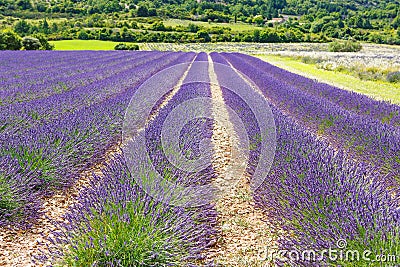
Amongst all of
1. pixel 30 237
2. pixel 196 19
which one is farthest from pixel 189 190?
pixel 196 19

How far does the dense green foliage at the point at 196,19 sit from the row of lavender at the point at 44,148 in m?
36.2

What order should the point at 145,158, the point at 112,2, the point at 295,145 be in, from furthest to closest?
the point at 112,2 → the point at 295,145 → the point at 145,158

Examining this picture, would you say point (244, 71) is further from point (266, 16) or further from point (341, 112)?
point (266, 16)

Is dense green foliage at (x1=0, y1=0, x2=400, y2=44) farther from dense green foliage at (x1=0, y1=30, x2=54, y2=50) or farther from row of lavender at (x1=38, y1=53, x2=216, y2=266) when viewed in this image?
row of lavender at (x1=38, y1=53, x2=216, y2=266)

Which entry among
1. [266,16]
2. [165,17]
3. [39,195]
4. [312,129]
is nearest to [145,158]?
[39,195]

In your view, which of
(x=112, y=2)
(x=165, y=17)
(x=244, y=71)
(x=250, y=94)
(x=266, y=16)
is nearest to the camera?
(x=250, y=94)

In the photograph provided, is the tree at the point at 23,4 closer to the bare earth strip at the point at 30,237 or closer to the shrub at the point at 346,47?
the shrub at the point at 346,47

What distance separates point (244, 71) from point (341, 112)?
27.6 ft

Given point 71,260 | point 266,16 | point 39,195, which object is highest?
point 71,260

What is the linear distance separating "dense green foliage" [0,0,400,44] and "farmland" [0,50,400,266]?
37.6 metres

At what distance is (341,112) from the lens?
19.9ft

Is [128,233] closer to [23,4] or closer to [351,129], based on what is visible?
[351,129]

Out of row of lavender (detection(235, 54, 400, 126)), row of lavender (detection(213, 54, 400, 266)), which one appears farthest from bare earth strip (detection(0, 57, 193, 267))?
row of lavender (detection(235, 54, 400, 126))

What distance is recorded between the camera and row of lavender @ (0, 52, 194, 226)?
2.94 metres
